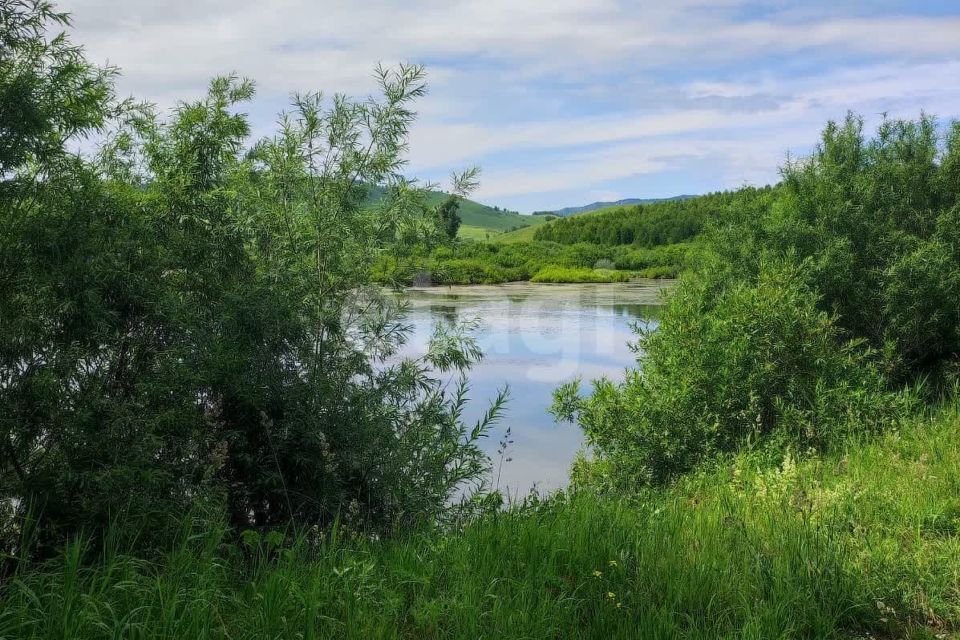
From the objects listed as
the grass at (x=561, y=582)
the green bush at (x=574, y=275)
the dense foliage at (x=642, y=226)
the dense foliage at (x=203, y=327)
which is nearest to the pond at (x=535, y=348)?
the dense foliage at (x=203, y=327)

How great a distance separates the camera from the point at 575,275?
2970 cm

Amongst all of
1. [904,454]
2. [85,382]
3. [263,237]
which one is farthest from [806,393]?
[85,382]

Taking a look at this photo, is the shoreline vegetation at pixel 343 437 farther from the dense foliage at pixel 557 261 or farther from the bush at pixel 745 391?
the dense foliage at pixel 557 261

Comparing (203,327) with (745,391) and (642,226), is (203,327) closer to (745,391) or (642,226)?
(745,391)

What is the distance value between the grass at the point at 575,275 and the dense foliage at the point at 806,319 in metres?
17.9

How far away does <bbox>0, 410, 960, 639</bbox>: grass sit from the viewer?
9.18ft

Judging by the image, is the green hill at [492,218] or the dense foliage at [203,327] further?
the green hill at [492,218]

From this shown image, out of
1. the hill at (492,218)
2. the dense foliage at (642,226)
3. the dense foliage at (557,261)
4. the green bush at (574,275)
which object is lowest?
the green bush at (574,275)

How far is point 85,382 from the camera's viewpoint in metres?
4.39

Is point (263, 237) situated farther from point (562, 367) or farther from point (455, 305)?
point (455, 305)

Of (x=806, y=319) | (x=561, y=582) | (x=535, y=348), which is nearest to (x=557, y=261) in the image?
(x=535, y=348)

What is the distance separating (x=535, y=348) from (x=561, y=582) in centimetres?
1241

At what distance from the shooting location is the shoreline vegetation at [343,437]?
3.13 m

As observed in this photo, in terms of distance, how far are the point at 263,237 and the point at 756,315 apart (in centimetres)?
480
